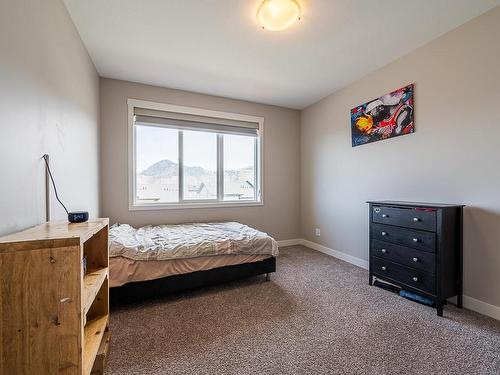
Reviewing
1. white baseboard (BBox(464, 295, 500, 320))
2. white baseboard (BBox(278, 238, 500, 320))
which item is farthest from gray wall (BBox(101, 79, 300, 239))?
white baseboard (BBox(464, 295, 500, 320))

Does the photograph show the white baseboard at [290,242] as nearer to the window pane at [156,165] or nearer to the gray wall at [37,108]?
the window pane at [156,165]

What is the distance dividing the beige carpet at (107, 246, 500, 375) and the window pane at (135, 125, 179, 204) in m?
1.62

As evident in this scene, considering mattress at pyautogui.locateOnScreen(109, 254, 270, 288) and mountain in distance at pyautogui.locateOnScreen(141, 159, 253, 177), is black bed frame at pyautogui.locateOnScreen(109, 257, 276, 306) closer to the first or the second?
mattress at pyautogui.locateOnScreen(109, 254, 270, 288)

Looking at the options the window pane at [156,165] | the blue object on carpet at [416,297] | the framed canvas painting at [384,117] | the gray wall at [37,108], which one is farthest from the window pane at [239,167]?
the blue object on carpet at [416,297]

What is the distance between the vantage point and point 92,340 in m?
1.28

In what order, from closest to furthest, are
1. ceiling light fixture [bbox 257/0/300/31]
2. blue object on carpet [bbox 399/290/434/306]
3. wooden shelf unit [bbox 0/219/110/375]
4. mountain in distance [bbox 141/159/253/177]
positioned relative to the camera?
wooden shelf unit [bbox 0/219/110/375]
ceiling light fixture [bbox 257/0/300/31]
blue object on carpet [bbox 399/290/434/306]
mountain in distance [bbox 141/159/253/177]

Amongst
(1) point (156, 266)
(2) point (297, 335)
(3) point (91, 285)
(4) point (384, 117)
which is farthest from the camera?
(4) point (384, 117)

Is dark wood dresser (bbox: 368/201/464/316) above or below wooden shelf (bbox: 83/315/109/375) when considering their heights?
above

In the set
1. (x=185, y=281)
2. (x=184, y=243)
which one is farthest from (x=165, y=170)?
(x=185, y=281)

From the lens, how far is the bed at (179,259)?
6.78 ft

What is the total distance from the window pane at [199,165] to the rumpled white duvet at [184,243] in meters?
0.85

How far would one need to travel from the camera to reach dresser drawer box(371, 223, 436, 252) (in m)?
2.04

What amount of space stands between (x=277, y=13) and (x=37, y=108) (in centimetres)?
181

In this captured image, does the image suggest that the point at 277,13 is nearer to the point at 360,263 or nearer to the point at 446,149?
the point at 446,149
